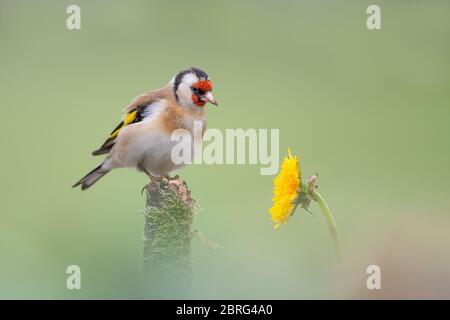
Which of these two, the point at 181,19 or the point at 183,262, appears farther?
the point at 181,19

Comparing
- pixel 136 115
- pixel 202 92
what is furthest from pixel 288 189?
pixel 136 115

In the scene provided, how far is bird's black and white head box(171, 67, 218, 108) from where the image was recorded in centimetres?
387

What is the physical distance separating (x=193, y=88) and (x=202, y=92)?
6cm

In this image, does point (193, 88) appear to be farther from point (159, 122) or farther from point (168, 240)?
point (168, 240)

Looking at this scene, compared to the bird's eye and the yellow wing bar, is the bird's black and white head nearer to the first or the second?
the bird's eye

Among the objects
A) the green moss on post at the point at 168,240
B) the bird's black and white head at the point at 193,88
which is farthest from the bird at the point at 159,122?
the green moss on post at the point at 168,240

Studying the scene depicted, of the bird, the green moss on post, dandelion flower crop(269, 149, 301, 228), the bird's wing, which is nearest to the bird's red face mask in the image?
the bird

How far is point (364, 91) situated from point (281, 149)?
265 cm

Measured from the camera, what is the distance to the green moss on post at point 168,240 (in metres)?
2.65

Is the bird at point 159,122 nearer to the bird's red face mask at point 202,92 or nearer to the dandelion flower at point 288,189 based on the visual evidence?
the bird's red face mask at point 202,92

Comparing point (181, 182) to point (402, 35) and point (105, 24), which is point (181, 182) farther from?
point (402, 35)

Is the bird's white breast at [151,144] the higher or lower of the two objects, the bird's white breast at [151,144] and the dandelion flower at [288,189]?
the higher

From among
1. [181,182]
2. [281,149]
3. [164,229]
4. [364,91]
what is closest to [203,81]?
[181,182]

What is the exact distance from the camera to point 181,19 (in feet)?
31.9
